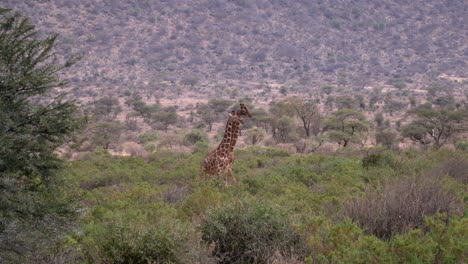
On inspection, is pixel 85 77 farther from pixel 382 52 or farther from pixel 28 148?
pixel 28 148

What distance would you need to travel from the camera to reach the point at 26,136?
5637 millimetres

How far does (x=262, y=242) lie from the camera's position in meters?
6.05

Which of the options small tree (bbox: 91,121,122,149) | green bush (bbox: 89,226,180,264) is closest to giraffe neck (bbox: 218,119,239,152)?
green bush (bbox: 89,226,180,264)

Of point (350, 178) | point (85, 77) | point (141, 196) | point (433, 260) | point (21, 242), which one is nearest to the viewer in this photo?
point (433, 260)

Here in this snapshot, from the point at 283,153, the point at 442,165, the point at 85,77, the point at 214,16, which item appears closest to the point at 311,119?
the point at 283,153

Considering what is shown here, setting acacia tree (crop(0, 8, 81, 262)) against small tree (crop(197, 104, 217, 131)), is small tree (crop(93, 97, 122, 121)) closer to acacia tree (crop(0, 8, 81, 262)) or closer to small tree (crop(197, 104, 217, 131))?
small tree (crop(197, 104, 217, 131))

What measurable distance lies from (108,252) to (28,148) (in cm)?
178

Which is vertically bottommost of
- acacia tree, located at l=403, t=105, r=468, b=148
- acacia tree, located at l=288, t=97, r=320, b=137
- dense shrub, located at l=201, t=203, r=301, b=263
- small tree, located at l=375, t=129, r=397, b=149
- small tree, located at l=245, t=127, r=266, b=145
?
small tree, located at l=245, t=127, r=266, b=145

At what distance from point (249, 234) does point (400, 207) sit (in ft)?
7.93

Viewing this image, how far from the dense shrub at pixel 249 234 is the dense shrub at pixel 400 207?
116 centimetres

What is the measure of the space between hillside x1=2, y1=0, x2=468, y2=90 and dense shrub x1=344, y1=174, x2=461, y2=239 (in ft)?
175

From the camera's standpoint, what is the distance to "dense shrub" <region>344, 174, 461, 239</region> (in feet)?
22.0

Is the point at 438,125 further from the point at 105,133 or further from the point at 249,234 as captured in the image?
the point at 249,234

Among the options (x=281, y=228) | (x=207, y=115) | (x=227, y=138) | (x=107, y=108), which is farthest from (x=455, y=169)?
(x=107, y=108)
